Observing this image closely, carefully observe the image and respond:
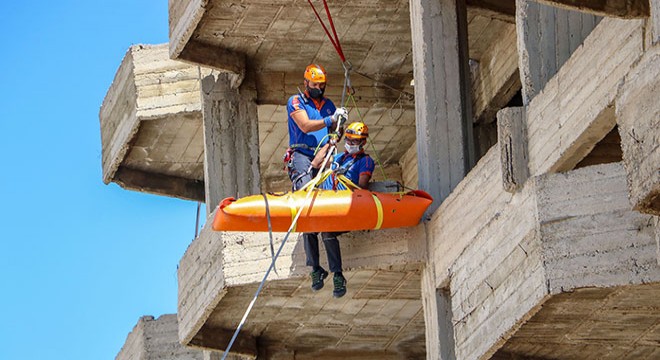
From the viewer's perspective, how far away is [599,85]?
19438 mm

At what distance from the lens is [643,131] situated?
1577cm

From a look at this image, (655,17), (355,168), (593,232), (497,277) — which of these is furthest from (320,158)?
(655,17)

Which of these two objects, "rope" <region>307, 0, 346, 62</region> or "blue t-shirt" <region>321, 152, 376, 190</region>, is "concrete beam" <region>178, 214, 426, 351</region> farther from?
"rope" <region>307, 0, 346, 62</region>

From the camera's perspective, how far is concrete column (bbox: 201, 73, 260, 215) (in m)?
28.5

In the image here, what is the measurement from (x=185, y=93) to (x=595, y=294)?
474 inches

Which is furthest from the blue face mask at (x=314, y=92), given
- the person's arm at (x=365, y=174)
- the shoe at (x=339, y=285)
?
the shoe at (x=339, y=285)

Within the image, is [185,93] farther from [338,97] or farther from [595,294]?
[595,294]

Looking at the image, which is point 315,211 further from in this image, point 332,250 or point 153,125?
point 153,125

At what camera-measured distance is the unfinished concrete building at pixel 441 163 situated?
19438mm

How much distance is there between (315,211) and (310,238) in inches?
44.2

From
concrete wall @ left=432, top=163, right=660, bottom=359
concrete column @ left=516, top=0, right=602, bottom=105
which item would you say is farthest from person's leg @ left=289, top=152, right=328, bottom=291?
concrete column @ left=516, top=0, right=602, bottom=105

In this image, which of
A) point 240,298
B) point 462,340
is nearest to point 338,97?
point 240,298

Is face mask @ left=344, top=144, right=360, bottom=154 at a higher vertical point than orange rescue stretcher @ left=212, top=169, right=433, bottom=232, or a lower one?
higher

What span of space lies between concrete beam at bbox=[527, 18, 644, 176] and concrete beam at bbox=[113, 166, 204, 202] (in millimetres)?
13041
